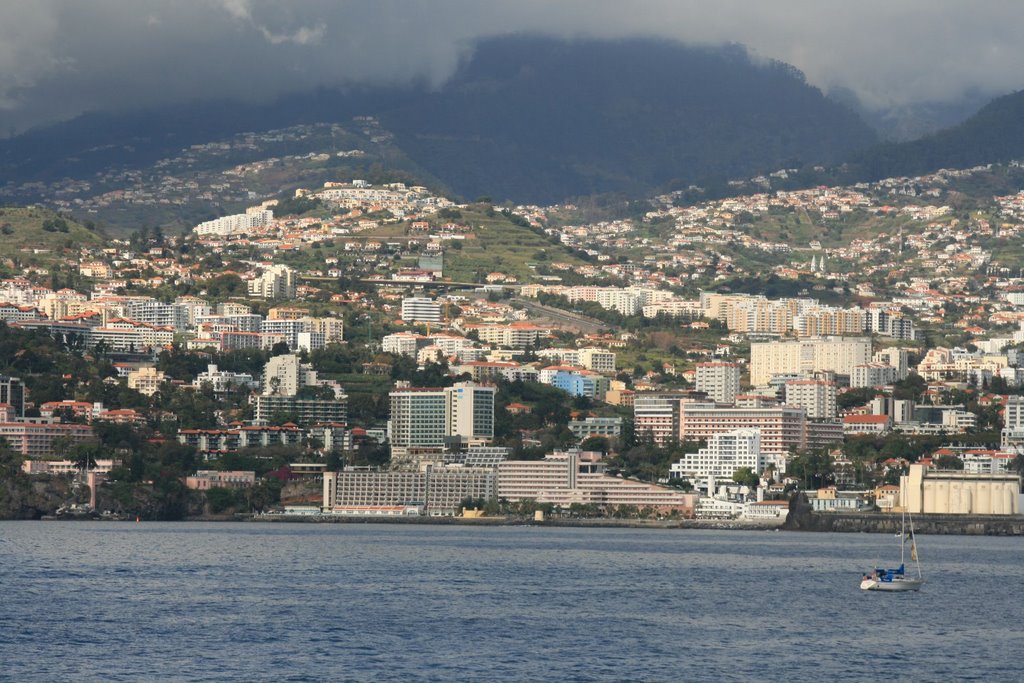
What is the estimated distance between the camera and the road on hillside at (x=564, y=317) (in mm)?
145500

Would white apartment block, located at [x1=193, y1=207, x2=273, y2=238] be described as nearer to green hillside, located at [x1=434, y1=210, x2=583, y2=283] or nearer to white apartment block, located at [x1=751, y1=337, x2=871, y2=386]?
green hillside, located at [x1=434, y1=210, x2=583, y2=283]

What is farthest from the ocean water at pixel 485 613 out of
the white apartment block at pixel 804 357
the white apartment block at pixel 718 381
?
the white apartment block at pixel 804 357

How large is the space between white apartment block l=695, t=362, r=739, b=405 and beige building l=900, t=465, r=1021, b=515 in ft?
91.8

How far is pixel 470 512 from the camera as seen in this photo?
101 m

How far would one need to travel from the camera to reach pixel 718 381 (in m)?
124

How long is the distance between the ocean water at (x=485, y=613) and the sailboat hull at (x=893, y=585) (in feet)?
1.91

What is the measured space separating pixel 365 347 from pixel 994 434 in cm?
3516

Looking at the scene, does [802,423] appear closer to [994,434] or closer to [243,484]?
[994,434]

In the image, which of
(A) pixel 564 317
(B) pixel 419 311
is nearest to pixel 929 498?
(B) pixel 419 311

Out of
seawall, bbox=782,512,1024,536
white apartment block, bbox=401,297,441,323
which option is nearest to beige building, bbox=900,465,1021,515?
seawall, bbox=782,512,1024,536

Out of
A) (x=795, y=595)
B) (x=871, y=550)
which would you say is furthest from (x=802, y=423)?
(x=795, y=595)

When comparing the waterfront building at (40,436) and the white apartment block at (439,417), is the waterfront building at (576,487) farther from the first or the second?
the waterfront building at (40,436)

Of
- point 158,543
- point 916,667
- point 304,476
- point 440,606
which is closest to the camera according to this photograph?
point 916,667

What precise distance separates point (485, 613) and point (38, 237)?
104m
